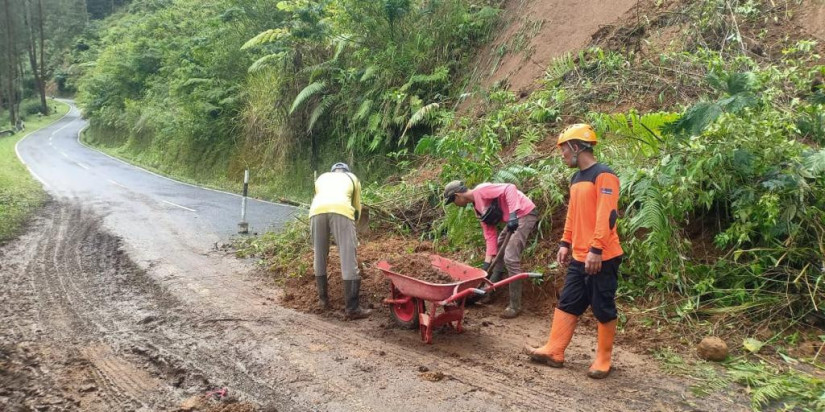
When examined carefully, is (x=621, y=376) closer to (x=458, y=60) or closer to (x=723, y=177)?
(x=723, y=177)

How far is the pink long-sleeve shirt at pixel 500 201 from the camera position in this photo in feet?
19.0

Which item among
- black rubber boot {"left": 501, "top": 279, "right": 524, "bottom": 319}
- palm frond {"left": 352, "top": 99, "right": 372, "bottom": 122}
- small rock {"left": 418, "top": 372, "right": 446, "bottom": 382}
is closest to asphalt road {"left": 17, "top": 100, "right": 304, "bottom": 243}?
palm frond {"left": 352, "top": 99, "right": 372, "bottom": 122}

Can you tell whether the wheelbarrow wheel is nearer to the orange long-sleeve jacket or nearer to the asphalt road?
the orange long-sleeve jacket

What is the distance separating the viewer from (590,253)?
4.02 metres

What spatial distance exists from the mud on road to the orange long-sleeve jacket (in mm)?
1019

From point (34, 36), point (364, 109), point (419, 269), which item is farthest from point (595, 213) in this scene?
point (34, 36)

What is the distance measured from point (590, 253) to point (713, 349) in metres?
1.41

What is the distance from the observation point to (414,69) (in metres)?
13.5

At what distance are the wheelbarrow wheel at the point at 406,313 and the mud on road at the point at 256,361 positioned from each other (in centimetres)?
13

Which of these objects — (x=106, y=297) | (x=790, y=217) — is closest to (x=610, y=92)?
(x=790, y=217)

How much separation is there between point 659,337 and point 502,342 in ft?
4.55

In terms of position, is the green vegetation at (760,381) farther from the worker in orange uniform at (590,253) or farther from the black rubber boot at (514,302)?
the black rubber boot at (514,302)

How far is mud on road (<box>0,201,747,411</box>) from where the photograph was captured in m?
3.88

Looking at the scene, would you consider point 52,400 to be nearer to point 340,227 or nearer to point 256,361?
point 256,361
